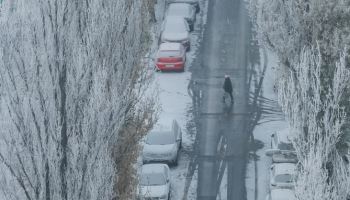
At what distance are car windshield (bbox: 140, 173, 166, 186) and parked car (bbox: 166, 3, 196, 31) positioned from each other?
48.1 feet

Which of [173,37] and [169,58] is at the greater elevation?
[173,37]

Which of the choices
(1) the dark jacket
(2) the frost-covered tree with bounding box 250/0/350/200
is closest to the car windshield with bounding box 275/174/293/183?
(2) the frost-covered tree with bounding box 250/0/350/200

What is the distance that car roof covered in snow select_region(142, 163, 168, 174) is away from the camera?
2530cm

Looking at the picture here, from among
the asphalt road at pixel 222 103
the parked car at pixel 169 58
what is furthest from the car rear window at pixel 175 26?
the parked car at pixel 169 58

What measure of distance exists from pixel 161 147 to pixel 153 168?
6.03ft

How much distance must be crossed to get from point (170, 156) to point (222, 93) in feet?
20.7

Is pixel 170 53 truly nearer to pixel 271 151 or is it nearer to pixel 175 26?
pixel 175 26

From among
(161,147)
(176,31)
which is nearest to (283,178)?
(161,147)

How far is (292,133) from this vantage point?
19984 mm

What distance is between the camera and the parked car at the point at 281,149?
1031 inches

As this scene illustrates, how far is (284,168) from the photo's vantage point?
25156 millimetres

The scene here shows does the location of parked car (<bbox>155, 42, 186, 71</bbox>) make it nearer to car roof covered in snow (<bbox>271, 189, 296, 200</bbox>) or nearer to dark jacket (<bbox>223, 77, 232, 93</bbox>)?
dark jacket (<bbox>223, 77, 232, 93</bbox>)

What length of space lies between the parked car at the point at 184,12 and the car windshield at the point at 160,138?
1193 centimetres

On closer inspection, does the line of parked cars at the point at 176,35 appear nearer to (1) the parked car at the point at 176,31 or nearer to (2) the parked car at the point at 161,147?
(1) the parked car at the point at 176,31
